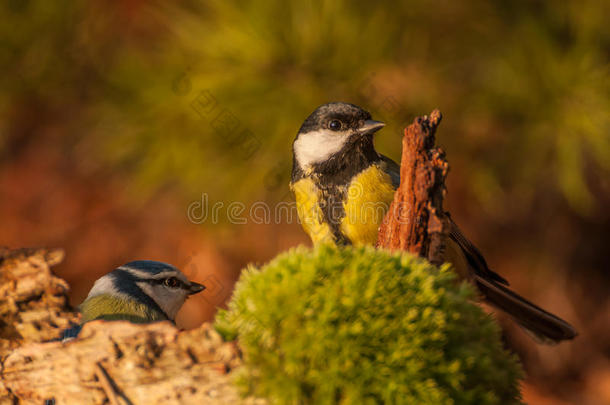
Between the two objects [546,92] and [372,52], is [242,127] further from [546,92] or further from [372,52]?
[546,92]

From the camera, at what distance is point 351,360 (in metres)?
1.22

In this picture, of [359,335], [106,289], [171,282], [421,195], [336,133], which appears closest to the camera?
[359,335]

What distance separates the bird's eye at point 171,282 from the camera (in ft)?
8.11

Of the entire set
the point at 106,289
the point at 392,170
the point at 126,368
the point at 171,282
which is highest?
the point at 392,170

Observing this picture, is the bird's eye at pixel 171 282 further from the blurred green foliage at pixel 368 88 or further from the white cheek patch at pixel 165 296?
the blurred green foliage at pixel 368 88

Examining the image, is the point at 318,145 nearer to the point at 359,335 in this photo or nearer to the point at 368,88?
the point at 359,335

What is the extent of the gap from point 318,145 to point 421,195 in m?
0.80

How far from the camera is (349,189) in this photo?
236cm

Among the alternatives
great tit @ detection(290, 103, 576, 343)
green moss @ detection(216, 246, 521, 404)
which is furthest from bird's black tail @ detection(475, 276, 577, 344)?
green moss @ detection(216, 246, 521, 404)

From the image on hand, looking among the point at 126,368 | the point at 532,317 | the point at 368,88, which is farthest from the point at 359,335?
the point at 368,88

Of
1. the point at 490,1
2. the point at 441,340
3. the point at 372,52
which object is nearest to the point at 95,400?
the point at 441,340

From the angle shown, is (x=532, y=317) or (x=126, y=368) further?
(x=532, y=317)

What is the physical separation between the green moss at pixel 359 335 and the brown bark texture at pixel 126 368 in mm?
74

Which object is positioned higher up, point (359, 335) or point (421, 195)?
point (421, 195)
